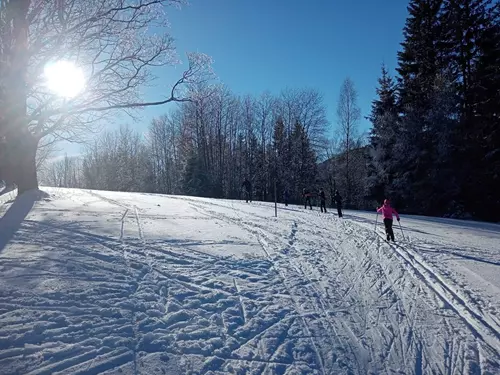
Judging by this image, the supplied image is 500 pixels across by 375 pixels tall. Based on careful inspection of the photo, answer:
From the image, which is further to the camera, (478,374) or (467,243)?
(467,243)

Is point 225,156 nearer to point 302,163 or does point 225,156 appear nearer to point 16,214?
point 302,163

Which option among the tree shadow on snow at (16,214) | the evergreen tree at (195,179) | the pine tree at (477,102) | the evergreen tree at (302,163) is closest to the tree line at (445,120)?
the pine tree at (477,102)

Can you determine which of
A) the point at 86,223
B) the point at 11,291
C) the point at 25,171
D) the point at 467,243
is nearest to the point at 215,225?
the point at 86,223

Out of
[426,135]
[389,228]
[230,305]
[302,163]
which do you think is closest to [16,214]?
[230,305]

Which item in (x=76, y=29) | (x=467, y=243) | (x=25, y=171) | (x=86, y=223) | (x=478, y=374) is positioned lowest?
(x=478, y=374)

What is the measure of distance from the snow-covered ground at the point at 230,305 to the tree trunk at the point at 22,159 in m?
5.78

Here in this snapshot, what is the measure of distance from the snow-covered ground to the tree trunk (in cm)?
578

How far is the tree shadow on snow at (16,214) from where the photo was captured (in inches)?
288

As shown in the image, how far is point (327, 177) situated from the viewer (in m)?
46.1

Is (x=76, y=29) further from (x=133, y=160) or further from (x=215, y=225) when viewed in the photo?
(x=133, y=160)

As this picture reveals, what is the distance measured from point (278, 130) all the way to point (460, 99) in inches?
1020

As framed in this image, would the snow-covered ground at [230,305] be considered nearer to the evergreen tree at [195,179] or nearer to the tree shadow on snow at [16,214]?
the tree shadow on snow at [16,214]

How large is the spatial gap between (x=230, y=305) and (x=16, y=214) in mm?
8487

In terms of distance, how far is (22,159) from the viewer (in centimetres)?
1411
